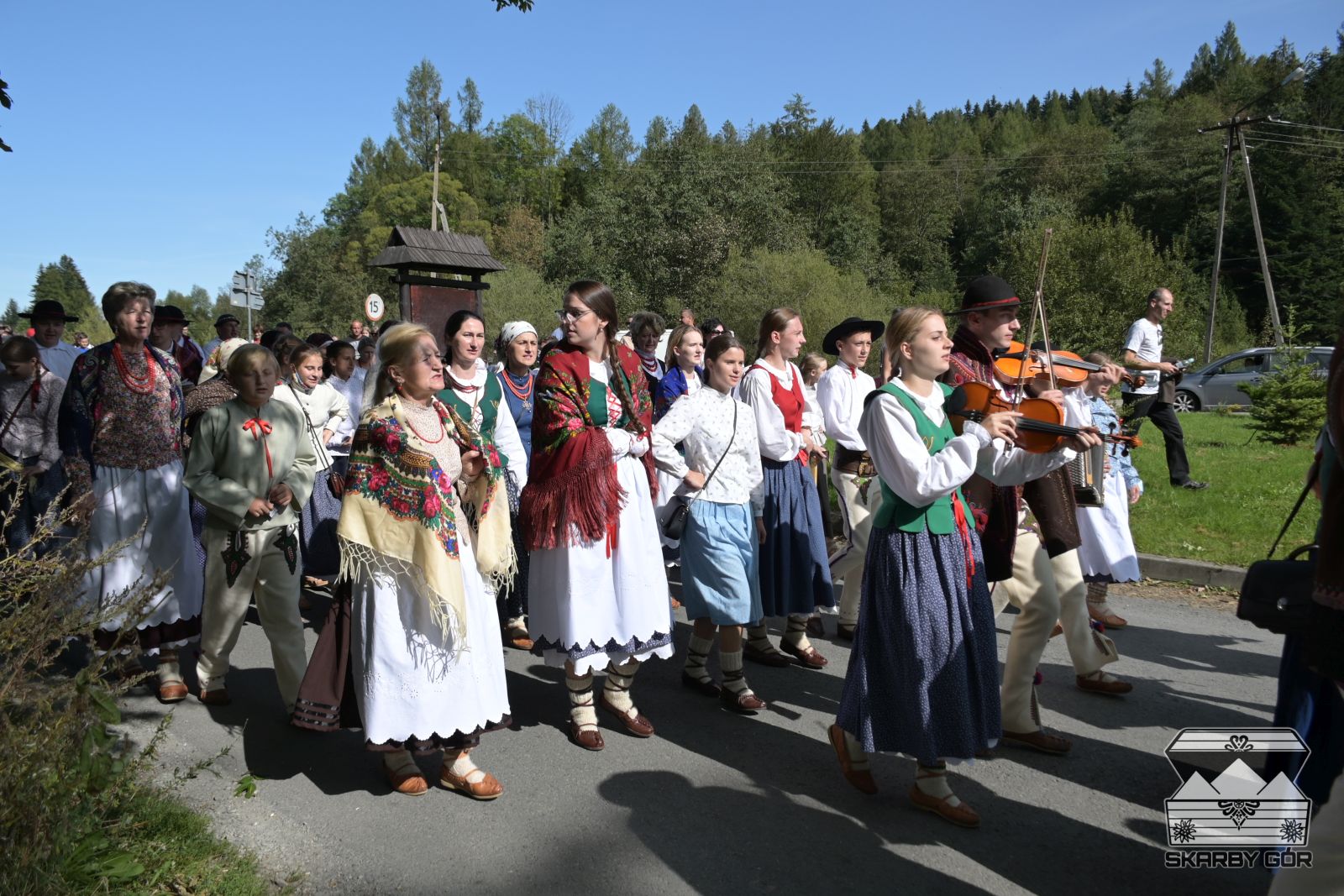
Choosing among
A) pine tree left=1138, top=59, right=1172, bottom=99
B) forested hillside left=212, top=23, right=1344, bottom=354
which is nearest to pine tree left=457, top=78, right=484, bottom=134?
forested hillside left=212, top=23, right=1344, bottom=354

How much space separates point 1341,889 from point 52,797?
10.8 ft

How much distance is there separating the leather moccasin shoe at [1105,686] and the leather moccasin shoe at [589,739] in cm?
270

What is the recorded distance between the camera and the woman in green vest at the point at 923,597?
3.73 m

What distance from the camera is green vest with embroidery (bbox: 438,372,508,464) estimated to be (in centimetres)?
550

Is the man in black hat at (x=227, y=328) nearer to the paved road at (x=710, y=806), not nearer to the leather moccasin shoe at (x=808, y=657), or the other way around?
the paved road at (x=710, y=806)

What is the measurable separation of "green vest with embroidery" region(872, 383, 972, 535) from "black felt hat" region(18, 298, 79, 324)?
24.5 ft

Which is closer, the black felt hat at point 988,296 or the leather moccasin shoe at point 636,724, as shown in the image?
the black felt hat at point 988,296

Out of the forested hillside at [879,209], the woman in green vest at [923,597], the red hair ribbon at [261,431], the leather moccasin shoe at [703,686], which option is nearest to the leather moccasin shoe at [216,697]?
the red hair ribbon at [261,431]

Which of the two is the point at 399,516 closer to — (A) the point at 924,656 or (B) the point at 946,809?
(A) the point at 924,656

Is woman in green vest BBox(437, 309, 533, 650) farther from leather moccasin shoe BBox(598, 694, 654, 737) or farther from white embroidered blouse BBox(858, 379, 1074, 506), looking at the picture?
white embroidered blouse BBox(858, 379, 1074, 506)

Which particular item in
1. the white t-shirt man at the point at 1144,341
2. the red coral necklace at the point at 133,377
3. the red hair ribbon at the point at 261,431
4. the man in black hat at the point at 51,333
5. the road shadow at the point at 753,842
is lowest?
the road shadow at the point at 753,842

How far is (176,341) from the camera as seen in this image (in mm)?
8352

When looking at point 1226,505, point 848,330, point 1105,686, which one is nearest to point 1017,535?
point 1105,686

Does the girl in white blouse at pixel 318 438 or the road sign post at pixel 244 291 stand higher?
the road sign post at pixel 244 291
